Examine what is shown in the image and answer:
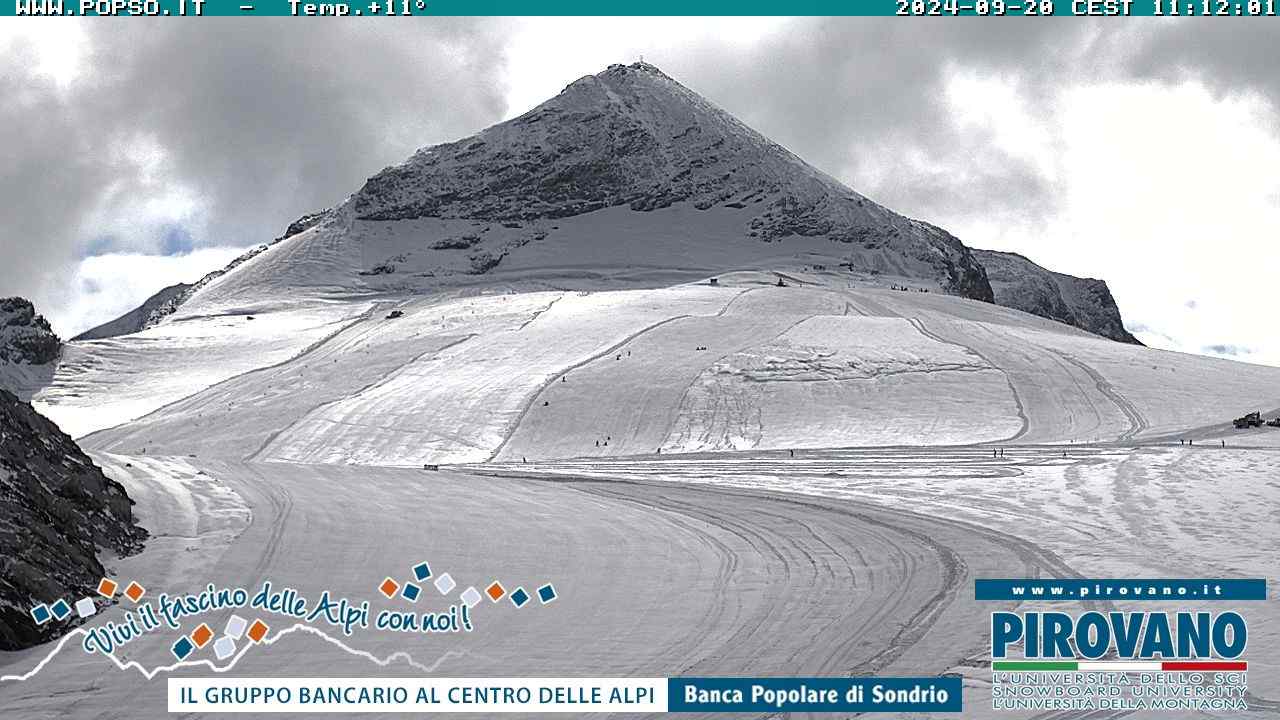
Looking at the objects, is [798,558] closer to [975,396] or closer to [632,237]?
[975,396]

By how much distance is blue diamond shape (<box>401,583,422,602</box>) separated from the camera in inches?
508

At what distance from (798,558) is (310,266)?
354 feet

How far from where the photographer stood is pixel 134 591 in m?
12.3

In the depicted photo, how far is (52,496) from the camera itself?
521 inches

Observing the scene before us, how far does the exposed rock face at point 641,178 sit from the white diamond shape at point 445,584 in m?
107

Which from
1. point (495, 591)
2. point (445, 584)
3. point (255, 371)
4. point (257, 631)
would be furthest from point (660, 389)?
point (257, 631)

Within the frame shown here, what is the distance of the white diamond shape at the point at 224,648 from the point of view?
35.1ft

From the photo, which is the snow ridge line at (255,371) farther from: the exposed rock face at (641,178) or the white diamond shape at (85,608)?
the exposed rock face at (641,178)

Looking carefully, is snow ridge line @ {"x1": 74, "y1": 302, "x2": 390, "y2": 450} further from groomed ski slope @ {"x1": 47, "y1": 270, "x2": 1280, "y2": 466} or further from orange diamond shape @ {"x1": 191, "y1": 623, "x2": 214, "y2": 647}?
orange diamond shape @ {"x1": 191, "y1": 623, "x2": 214, "y2": 647}

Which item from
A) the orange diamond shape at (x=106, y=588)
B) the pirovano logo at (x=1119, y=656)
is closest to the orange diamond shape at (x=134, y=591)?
the orange diamond shape at (x=106, y=588)

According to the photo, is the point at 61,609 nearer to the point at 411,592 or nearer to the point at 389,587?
the point at 389,587

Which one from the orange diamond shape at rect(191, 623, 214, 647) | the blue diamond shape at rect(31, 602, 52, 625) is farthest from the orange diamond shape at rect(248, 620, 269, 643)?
the blue diamond shape at rect(31, 602, 52, 625)

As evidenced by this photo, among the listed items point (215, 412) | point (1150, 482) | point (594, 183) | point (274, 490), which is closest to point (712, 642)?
point (274, 490)

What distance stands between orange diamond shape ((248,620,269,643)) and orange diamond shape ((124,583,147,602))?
5.02 feet
